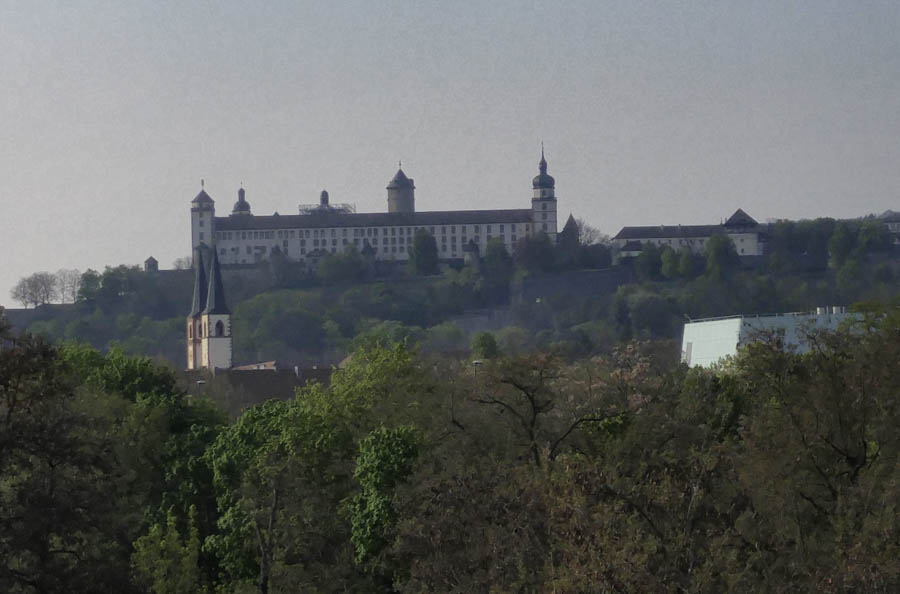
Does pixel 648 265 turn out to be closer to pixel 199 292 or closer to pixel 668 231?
pixel 668 231

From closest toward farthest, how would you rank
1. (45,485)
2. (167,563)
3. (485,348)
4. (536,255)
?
1. (45,485)
2. (167,563)
3. (485,348)
4. (536,255)

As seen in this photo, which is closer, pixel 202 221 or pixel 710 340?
pixel 710 340

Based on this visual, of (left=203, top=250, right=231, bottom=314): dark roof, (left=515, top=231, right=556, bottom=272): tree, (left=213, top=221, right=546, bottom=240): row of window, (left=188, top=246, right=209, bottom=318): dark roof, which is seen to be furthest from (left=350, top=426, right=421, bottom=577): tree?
(left=213, top=221, right=546, bottom=240): row of window

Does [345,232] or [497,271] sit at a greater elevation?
[345,232]

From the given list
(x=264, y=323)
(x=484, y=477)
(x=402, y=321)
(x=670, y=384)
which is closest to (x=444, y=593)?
(x=484, y=477)

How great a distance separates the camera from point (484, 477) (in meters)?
26.7

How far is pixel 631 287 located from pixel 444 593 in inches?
4985

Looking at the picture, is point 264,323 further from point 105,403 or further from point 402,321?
point 105,403

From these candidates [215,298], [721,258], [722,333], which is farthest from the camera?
[721,258]

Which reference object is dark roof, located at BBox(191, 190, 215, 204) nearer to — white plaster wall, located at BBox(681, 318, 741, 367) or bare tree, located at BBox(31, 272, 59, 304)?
bare tree, located at BBox(31, 272, 59, 304)

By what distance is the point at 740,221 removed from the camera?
169m

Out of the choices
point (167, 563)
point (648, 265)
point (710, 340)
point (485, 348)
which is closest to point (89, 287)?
point (648, 265)

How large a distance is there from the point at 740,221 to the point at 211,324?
58.5 m

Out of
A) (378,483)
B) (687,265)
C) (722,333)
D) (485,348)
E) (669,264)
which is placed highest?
(669,264)
